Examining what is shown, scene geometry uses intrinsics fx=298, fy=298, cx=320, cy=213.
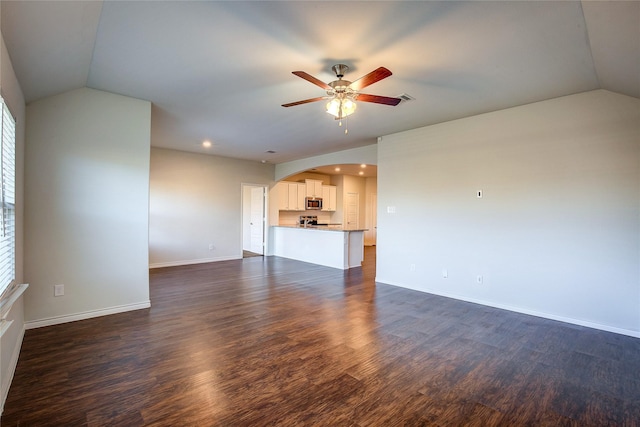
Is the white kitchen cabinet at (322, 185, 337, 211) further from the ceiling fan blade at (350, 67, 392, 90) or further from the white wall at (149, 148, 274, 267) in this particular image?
the ceiling fan blade at (350, 67, 392, 90)

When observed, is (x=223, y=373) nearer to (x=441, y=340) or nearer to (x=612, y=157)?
(x=441, y=340)

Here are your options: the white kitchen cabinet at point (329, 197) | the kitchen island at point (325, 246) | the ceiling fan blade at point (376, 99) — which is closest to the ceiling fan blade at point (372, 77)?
the ceiling fan blade at point (376, 99)

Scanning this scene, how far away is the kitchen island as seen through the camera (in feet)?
22.4

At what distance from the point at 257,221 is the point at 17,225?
20.7 feet

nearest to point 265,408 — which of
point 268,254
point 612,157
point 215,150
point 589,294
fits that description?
point 589,294

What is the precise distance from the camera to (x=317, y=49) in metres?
2.52

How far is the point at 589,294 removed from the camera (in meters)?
3.45

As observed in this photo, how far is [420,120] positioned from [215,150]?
181 inches

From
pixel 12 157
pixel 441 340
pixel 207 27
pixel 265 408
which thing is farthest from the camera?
pixel 441 340

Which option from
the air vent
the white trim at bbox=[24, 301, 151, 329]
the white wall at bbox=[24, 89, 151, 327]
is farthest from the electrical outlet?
the air vent

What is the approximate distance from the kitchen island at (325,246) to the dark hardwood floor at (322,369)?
273 centimetres

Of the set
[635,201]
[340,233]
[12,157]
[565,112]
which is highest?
[565,112]

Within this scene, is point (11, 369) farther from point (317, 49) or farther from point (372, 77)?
point (372, 77)

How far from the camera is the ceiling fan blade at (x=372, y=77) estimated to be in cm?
228
